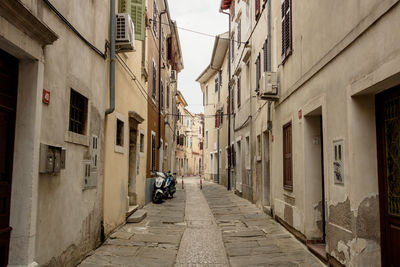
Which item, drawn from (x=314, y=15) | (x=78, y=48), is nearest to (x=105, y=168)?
(x=78, y=48)

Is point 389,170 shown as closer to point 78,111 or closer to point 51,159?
point 51,159

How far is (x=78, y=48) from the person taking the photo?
18.1ft

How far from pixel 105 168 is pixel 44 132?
9.81 ft

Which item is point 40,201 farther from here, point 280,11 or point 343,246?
point 280,11

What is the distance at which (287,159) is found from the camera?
856cm

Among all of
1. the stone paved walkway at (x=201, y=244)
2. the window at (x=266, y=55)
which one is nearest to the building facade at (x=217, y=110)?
the window at (x=266, y=55)

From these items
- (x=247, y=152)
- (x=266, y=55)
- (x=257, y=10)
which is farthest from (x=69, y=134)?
(x=247, y=152)

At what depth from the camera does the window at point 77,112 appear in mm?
5562

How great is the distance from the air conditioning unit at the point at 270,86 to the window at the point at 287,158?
877 millimetres

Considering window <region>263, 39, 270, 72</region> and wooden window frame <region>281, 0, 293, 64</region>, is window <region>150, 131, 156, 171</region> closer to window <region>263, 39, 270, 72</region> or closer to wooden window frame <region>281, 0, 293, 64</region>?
window <region>263, 39, 270, 72</region>

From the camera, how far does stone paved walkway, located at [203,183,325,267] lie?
6.00m

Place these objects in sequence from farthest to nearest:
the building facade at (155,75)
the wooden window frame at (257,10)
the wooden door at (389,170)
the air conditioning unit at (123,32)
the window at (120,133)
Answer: the building facade at (155,75)
the wooden window frame at (257,10)
the window at (120,133)
the air conditioning unit at (123,32)
the wooden door at (389,170)

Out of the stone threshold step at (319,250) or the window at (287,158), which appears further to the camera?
the window at (287,158)

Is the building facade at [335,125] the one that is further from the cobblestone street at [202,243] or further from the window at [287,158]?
the cobblestone street at [202,243]
